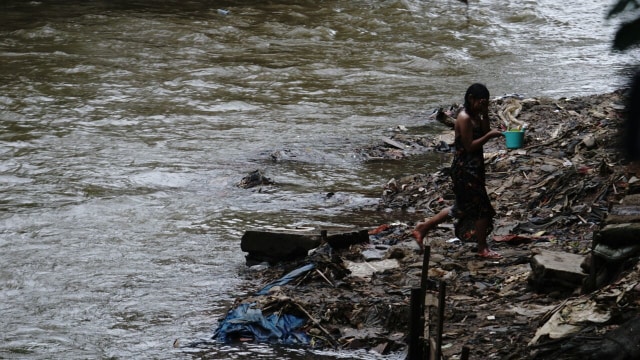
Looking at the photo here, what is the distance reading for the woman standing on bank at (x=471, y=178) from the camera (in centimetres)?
647

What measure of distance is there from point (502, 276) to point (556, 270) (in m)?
0.72

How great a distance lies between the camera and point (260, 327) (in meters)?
5.96

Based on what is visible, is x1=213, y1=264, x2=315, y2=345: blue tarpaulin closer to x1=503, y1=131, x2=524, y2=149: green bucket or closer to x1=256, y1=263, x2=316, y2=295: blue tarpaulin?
x1=256, y1=263, x2=316, y2=295: blue tarpaulin

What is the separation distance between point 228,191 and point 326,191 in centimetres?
117

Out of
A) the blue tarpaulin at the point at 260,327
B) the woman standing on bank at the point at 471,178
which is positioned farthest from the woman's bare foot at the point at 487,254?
the blue tarpaulin at the point at 260,327

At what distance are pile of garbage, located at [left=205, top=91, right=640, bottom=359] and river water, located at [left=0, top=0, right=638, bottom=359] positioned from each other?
0.38m

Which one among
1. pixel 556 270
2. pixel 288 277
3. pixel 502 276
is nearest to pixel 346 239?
pixel 288 277

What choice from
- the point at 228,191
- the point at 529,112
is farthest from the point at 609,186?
the point at 529,112

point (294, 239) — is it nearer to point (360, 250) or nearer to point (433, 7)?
point (360, 250)

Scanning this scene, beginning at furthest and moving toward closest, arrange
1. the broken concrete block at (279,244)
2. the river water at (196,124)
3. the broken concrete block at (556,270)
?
the broken concrete block at (279,244) → the river water at (196,124) → the broken concrete block at (556,270)

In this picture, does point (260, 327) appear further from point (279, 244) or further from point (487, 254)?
point (487, 254)

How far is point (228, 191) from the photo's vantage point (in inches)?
408

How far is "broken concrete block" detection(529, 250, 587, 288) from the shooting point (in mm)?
5547

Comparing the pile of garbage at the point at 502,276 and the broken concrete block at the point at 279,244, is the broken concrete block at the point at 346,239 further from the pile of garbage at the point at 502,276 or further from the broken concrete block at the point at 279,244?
the broken concrete block at the point at 279,244
